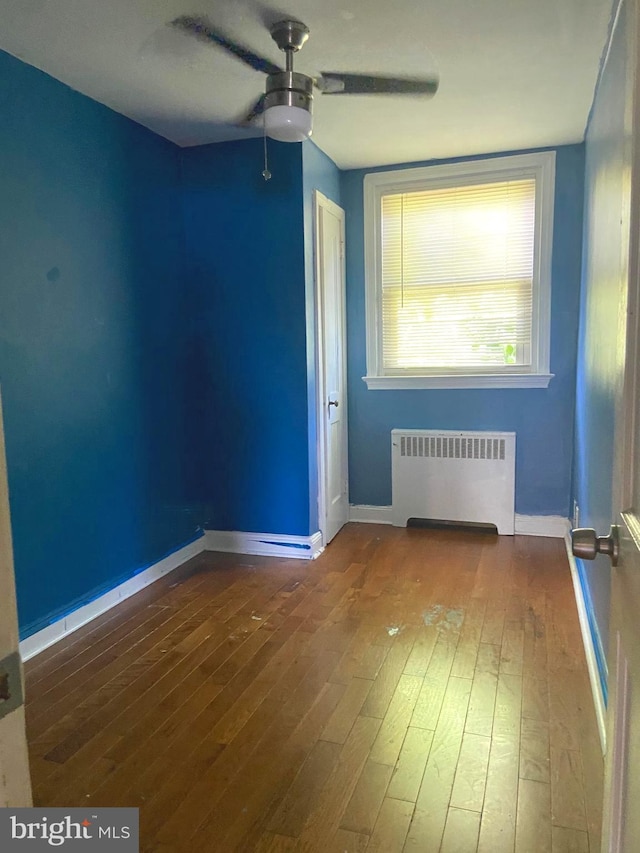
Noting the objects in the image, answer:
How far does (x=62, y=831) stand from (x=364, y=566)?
2.39 metres

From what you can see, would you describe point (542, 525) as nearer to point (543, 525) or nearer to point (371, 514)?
point (543, 525)

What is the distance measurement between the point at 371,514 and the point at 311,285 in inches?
67.8

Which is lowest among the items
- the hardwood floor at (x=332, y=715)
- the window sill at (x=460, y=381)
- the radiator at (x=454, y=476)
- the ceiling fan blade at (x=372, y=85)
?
the hardwood floor at (x=332, y=715)

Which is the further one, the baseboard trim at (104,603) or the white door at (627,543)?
the baseboard trim at (104,603)

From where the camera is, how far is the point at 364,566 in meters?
3.50

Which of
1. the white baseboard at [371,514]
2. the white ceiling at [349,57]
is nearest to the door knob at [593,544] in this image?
the white ceiling at [349,57]

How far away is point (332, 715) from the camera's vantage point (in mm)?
2109

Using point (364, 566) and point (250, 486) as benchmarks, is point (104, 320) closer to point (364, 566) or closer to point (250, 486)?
point (250, 486)

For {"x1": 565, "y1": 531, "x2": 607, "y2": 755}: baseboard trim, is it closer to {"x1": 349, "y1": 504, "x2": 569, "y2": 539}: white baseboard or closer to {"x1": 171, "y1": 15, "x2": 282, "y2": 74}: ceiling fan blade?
{"x1": 349, "y1": 504, "x2": 569, "y2": 539}: white baseboard

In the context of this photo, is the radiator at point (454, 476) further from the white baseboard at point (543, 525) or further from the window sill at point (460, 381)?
the window sill at point (460, 381)

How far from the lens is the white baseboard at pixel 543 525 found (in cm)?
394

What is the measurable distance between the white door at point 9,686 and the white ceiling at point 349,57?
82.1 inches

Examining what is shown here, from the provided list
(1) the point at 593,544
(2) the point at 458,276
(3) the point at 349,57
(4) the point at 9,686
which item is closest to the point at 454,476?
(2) the point at 458,276

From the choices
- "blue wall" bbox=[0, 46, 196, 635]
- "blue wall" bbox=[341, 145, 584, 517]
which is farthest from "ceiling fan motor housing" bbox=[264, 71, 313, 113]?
"blue wall" bbox=[341, 145, 584, 517]
